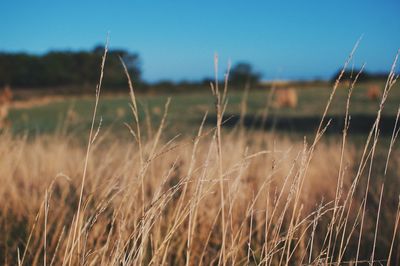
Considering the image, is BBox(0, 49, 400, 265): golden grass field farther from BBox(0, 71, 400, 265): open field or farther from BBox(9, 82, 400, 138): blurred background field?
BBox(9, 82, 400, 138): blurred background field

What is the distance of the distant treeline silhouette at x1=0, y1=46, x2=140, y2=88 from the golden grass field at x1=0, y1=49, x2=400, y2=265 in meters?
27.9

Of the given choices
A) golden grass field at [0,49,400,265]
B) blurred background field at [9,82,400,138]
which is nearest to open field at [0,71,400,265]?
golden grass field at [0,49,400,265]

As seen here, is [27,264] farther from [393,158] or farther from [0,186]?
[393,158]

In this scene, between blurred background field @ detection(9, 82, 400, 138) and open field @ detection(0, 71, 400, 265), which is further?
blurred background field @ detection(9, 82, 400, 138)

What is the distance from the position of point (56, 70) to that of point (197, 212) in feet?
112

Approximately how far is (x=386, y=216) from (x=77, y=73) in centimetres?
3388

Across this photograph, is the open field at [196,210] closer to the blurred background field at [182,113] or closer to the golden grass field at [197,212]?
the golden grass field at [197,212]

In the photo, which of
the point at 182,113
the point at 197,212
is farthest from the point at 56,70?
the point at 197,212

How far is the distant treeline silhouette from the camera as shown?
30453 millimetres

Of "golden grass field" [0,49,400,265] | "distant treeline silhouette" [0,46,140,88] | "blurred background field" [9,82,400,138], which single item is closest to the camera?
"golden grass field" [0,49,400,265]

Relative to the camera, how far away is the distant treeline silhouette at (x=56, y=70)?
1199 inches

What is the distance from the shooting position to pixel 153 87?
31.4m

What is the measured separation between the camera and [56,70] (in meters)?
33.5

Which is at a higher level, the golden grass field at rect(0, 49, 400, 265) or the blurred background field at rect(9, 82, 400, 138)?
the golden grass field at rect(0, 49, 400, 265)
